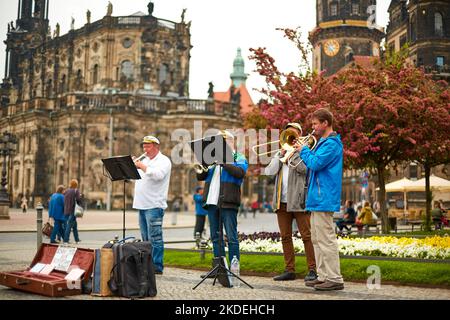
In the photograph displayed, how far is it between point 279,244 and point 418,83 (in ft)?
32.2

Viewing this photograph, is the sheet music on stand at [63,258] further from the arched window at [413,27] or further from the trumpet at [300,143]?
the arched window at [413,27]

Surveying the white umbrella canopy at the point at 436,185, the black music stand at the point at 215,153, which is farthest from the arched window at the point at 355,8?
the black music stand at the point at 215,153

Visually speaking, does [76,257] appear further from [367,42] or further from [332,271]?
[367,42]

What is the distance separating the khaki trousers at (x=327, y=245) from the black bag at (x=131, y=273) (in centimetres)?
232

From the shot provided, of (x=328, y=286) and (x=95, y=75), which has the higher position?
(x=95, y=75)

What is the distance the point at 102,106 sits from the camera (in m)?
55.7

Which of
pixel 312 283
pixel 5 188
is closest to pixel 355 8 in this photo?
pixel 5 188

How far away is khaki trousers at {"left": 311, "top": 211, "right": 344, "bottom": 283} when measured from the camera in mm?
7973

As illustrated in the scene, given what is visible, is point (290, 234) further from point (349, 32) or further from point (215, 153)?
point (349, 32)

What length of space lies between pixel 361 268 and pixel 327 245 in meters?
1.90

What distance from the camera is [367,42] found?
70062mm

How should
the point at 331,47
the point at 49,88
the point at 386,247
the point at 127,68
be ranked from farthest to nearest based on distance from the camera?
1. the point at 331,47
2. the point at 49,88
3. the point at 127,68
4. the point at 386,247

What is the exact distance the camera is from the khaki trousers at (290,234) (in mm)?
9016
